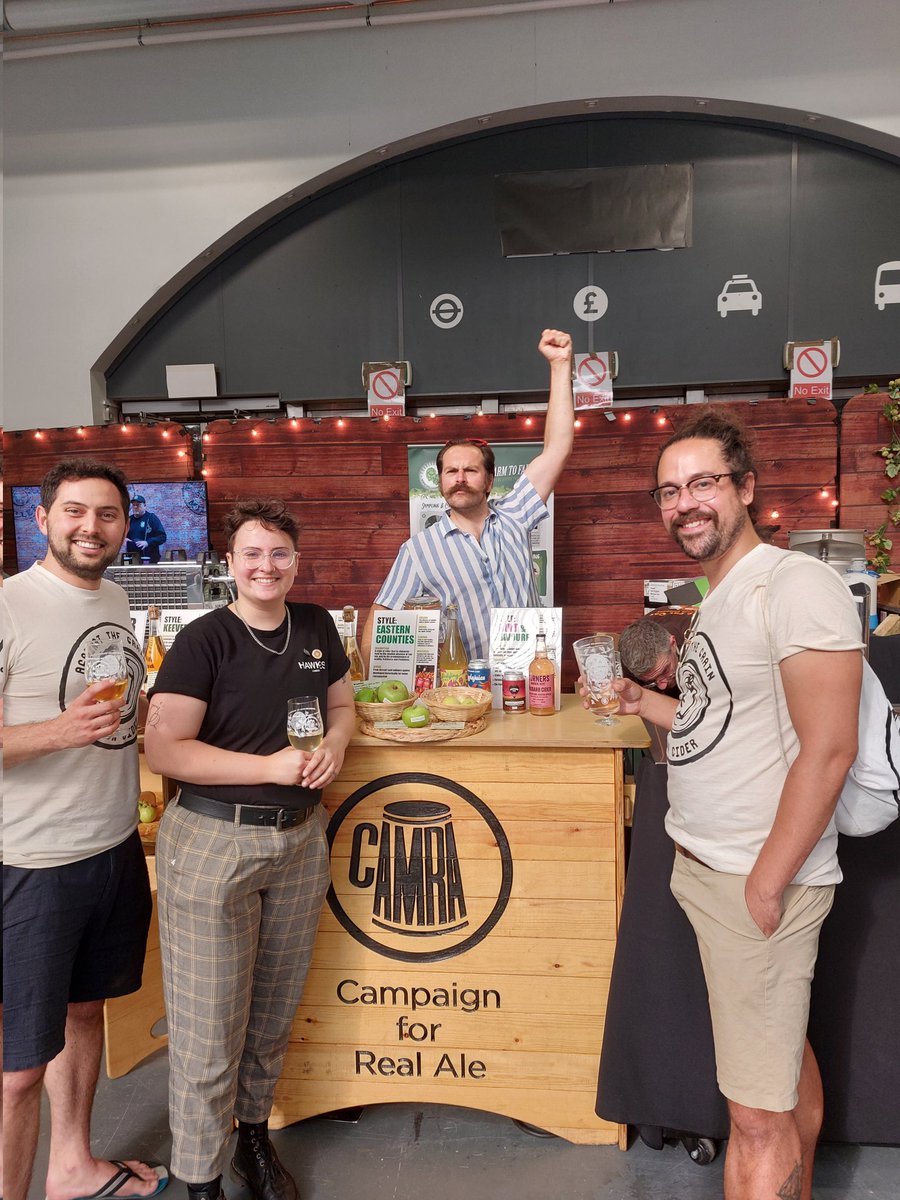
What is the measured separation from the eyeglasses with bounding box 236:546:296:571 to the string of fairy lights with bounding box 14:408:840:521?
394 centimetres

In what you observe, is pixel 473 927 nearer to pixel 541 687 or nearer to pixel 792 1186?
pixel 541 687

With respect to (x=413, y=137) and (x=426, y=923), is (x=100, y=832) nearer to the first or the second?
(x=426, y=923)

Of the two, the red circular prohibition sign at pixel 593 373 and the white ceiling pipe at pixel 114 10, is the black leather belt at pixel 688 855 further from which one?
the white ceiling pipe at pixel 114 10

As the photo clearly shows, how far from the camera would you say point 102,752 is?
183 centimetres

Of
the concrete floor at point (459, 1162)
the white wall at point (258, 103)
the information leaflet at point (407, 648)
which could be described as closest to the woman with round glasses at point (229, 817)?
the concrete floor at point (459, 1162)

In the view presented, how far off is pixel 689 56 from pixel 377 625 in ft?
16.4

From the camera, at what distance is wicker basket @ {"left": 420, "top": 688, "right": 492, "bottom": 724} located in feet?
6.96

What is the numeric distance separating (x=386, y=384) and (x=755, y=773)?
195 inches

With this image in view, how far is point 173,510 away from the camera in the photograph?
18.6 ft

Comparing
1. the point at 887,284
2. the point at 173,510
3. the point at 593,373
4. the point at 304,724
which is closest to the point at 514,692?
the point at 304,724

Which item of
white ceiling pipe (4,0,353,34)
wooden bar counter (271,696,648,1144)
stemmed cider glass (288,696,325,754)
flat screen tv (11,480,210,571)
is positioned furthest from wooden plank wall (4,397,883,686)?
stemmed cider glass (288,696,325,754)

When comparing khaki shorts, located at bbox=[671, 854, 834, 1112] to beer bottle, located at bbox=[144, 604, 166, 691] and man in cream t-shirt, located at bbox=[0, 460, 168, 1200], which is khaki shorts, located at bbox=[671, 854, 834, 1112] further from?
beer bottle, located at bbox=[144, 604, 166, 691]

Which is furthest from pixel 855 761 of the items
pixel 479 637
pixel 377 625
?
pixel 479 637

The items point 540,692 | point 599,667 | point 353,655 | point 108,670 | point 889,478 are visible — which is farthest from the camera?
point 889,478
